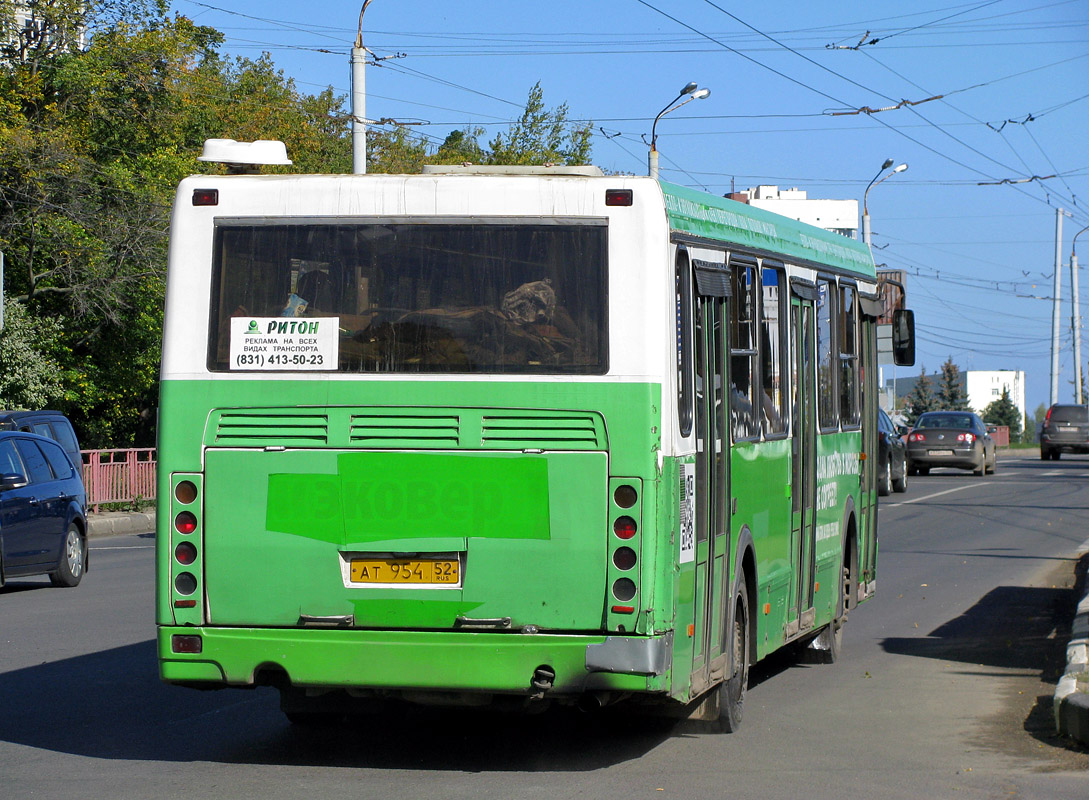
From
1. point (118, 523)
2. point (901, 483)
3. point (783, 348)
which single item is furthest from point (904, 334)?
point (901, 483)

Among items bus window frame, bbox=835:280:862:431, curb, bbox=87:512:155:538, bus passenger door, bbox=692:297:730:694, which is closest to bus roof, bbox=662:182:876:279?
bus window frame, bbox=835:280:862:431

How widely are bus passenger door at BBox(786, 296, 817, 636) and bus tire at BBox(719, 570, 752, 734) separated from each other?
42.8 inches

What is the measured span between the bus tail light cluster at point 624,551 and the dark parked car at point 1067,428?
51193mm

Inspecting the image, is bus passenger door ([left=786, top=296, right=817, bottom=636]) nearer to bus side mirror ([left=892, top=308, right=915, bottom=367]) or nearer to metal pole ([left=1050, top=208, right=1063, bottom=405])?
bus side mirror ([left=892, top=308, right=915, bottom=367])

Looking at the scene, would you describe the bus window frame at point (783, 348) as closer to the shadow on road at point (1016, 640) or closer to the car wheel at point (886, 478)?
the shadow on road at point (1016, 640)

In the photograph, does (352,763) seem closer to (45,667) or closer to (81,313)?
(45,667)

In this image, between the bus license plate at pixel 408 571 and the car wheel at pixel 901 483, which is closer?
the bus license plate at pixel 408 571

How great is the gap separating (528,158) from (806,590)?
4310 cm

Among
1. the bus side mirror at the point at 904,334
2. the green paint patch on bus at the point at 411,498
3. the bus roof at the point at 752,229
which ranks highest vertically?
the bus roof at the point at 752,229

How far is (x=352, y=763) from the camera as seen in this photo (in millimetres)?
7363

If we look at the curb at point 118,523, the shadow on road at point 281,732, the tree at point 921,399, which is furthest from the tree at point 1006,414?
the shadow on road at point 281,732

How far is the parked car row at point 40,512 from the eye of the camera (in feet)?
50.6

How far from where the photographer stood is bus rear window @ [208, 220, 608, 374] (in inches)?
269

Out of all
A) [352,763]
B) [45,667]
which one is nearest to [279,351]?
[352,763]
